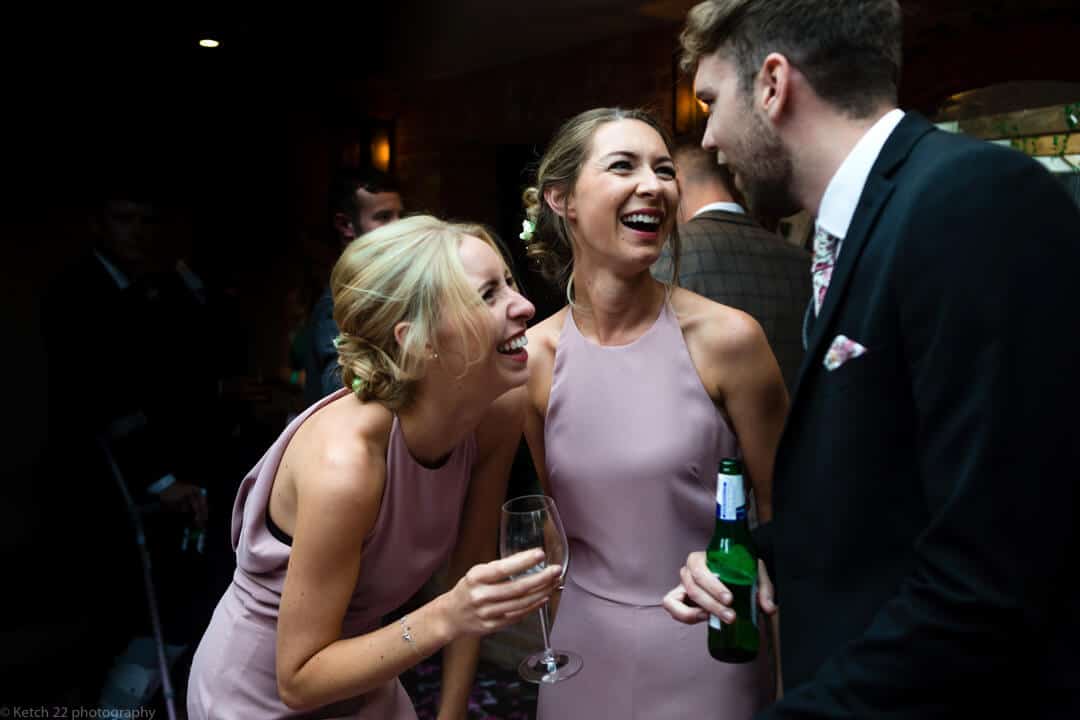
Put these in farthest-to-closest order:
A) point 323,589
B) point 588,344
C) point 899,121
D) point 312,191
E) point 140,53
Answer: point 312,191 < point 140,53 < point 588,344 < point 323,589 < point 899,121

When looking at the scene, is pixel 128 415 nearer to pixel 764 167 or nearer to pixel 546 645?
pixel 546 645

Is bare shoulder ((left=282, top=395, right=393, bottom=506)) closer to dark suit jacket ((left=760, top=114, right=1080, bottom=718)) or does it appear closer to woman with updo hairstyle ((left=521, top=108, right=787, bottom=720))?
woman with updo hairstyle ((left=521, top=108, right=787, bottom=720))

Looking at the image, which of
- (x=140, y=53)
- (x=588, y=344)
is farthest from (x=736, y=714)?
(x=140, y=53)

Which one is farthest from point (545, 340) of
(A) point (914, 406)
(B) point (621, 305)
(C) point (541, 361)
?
(A) point (914, 406)

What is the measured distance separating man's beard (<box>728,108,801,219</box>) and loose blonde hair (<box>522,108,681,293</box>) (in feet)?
2.08

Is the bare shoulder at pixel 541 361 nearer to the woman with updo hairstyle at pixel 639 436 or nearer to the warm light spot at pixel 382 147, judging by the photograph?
the woman with updo hairstyle at pixel 639 436

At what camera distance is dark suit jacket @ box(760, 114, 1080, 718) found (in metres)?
0.81

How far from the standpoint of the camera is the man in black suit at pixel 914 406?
817mm

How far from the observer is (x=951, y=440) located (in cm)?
84

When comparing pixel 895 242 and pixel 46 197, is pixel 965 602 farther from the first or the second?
pixel 46 197

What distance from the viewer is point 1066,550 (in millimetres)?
839

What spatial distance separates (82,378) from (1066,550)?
10.0 ft

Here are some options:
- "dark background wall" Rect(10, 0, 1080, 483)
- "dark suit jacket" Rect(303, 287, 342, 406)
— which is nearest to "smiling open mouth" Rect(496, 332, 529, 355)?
"dark suit jacket" Rect(303, 287, 342, 406)

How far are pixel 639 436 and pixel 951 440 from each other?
83 cm
